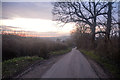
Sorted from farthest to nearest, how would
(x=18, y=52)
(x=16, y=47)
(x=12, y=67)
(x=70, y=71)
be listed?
(x=18, y=52)
(x=16, y=47)
(x=12, y=67)
(x=70, y=71)

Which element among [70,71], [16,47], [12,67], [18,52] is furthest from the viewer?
[18,52]

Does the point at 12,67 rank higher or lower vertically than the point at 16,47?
lower

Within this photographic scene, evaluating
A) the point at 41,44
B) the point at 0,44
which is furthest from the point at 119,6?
the point at 0,44

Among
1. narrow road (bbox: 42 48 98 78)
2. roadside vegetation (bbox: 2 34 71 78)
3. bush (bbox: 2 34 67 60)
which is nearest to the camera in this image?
A: narrow road (bbox: 42 48 98 78)

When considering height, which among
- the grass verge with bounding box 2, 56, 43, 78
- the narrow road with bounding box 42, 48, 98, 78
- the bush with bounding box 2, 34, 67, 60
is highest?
the bush with bounding box 2, 34, 67, 60

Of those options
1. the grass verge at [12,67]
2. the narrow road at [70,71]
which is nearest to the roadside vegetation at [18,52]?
the grass verge at [12,67]

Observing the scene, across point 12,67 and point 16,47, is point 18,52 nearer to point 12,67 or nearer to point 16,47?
point 16,47

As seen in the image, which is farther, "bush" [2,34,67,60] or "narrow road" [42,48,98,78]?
"bush" [2,34,67,60]

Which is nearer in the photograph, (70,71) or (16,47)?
(70,71)

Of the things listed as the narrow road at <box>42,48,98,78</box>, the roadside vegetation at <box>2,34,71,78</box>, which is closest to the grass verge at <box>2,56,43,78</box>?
the roadside vegetation at <box>2,34,71,78</box>

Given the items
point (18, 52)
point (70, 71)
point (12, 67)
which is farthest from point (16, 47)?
point (70, 71)

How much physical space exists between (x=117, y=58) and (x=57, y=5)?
516 inches

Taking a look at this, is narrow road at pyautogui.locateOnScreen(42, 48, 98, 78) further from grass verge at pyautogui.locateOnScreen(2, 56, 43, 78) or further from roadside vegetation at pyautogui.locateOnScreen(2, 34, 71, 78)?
roadside vegetation at pyautogui.locateOnScreen(2, 34, 71, 78)

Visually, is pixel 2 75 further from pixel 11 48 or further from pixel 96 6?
pixel 96 6
